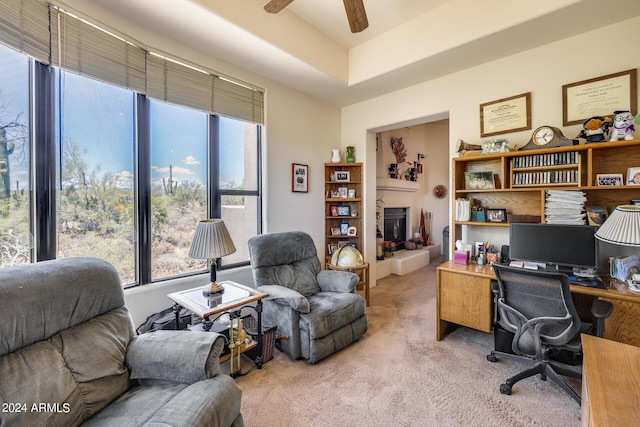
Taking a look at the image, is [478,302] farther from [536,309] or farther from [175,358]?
[175,358]

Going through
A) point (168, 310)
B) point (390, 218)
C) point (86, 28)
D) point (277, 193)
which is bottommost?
point (168, 310)

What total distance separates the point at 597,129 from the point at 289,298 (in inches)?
109


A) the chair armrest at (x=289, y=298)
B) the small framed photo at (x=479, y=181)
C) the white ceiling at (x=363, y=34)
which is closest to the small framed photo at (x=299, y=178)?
the white ceiling at (x=363, y=34)

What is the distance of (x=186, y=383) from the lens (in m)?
1.29

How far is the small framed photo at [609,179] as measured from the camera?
204cm

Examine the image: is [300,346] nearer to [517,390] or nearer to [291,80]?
[517,390]

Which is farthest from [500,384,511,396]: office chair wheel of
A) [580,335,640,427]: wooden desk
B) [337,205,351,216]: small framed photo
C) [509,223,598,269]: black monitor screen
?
[337,205,351,216]: small framed photo

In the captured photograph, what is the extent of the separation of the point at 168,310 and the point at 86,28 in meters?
2.27

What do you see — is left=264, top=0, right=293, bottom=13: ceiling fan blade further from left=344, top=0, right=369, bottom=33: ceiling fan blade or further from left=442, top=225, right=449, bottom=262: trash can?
left=442, top=225, right=449, bottom=262: trash can

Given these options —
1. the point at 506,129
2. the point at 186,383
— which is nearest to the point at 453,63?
the point at 506,129

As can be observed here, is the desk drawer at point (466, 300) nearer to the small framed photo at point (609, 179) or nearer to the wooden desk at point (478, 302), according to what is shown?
the wooden desk at point (478, 302)

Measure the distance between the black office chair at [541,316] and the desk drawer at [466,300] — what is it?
1.02ft

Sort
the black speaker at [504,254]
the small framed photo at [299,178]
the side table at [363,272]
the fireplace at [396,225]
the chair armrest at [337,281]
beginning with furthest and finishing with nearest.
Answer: the fireplace at [396,225]
the small framed photo at [299,178]
the side table at [363,272]
the chair armrest at [337,281]
the black speaker at [504,254]

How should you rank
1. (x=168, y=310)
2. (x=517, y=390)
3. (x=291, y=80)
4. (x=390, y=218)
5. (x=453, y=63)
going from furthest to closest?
(x=390, y=218)
(x=291, y=80)
(x=453, y=63)
(x=168, y=310)
(x=517, y=390)
